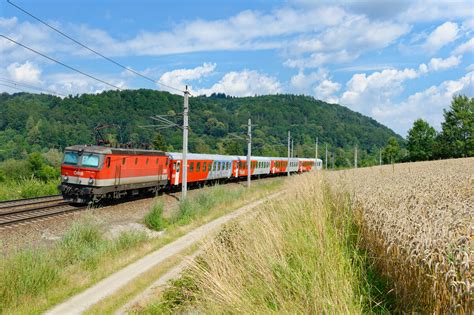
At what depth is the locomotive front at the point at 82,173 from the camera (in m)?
23.0

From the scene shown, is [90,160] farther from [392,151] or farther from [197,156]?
[392,151]

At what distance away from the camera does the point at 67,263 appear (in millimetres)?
12586

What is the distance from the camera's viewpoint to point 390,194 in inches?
283

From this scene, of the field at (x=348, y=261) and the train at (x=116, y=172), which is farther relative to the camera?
the train at (x=116, y=172)

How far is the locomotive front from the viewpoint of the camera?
2295 cm

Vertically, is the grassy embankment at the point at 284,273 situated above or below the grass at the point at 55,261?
above

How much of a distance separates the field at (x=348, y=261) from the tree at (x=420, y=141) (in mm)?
76082

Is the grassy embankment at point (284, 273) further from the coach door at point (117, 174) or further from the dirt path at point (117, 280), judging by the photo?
the coach door at point (117, 174)

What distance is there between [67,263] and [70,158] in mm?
12636

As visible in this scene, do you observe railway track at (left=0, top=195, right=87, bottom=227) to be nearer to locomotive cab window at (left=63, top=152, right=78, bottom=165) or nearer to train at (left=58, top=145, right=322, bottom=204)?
train at (left=58, top=145, right=322, bottom=204)

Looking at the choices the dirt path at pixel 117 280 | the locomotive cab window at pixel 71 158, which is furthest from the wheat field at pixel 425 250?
the locomotive cab window at pixel 71 158

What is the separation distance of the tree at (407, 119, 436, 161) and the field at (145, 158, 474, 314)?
2995 inches

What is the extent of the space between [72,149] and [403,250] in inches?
882

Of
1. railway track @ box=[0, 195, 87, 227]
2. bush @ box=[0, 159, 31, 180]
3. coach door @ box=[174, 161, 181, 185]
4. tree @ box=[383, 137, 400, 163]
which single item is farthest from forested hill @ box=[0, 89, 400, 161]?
tree @ box=[383, 137, 400, 163]
